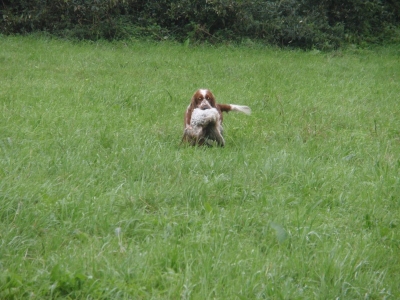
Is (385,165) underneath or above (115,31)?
above

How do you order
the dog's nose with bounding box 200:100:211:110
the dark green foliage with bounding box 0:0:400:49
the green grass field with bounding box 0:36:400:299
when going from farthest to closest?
the dark green foliage with bounding box 0:0:400:49, the dog's nose with bounding box 200:100:211:110, the green grass field with bounding box 0:36:400:299

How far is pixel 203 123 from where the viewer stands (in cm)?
663

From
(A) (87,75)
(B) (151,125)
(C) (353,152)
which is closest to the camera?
(C) (353,152)

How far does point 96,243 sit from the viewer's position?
13.7ft

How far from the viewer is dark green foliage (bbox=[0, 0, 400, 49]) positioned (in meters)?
15.0

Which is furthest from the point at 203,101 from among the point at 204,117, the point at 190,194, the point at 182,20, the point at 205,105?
the point at 182,20

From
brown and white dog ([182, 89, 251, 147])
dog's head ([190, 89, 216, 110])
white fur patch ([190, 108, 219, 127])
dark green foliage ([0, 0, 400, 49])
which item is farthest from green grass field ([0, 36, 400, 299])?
dark green foliage ([0, 0, 400, 49])

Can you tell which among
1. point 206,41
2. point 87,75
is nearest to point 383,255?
point 87,75

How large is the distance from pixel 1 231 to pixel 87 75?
269 inches

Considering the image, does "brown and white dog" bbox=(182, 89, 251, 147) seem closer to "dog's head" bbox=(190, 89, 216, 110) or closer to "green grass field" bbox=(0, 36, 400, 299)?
"dog's head" bbox=(190, 89, 216, 110)

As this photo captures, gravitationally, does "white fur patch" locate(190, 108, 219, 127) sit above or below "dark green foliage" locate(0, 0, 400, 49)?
above

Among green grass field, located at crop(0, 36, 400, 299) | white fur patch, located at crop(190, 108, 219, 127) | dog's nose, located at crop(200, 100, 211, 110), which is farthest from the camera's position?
dog's nose, located at crop(200, 100, 211, 110)

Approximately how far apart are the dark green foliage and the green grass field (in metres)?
5.23

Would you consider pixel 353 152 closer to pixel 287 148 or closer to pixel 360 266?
pixel 287 148
